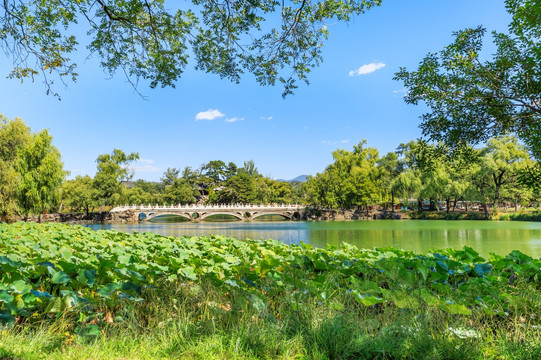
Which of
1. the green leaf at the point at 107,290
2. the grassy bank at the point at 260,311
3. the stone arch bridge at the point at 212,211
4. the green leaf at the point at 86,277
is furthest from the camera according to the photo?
the stone arch bridge at the point at 212,211

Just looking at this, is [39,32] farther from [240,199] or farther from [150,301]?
[240,199]

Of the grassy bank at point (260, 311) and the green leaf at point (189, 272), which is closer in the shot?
the grassy bank at point (260, 311)

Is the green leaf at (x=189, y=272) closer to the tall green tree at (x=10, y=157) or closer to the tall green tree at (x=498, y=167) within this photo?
the tall green tree at (x=10, y=157)

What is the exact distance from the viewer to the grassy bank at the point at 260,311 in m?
2.21

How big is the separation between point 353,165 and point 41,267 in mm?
46457

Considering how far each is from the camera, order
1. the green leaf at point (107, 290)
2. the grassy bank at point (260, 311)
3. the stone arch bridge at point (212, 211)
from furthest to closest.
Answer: the stone arch bridge at point (212, 211)
the green leaf at point (107, 290)
the grassy bank at point (260, 311)

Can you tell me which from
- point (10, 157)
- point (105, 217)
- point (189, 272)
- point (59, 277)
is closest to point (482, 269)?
point (189, 272)

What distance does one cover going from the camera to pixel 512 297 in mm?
2877

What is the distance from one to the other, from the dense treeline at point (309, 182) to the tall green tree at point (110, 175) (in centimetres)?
12

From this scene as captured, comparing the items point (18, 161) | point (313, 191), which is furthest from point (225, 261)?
point (313, 191)

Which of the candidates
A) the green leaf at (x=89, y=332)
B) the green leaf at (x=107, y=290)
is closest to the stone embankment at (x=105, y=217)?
the green leaf at (x=107, y=290)

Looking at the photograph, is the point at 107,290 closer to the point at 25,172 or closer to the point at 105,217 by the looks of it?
the point at 25,172

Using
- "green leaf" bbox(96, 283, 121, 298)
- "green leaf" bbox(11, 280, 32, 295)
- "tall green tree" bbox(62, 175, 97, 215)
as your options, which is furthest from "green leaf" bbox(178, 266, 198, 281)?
"tall green tree" bbox(62, 175, 97, 215)

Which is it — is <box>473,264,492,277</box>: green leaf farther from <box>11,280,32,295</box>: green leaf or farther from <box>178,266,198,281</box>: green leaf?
<box>11,280,32,295</box>: green leaf
